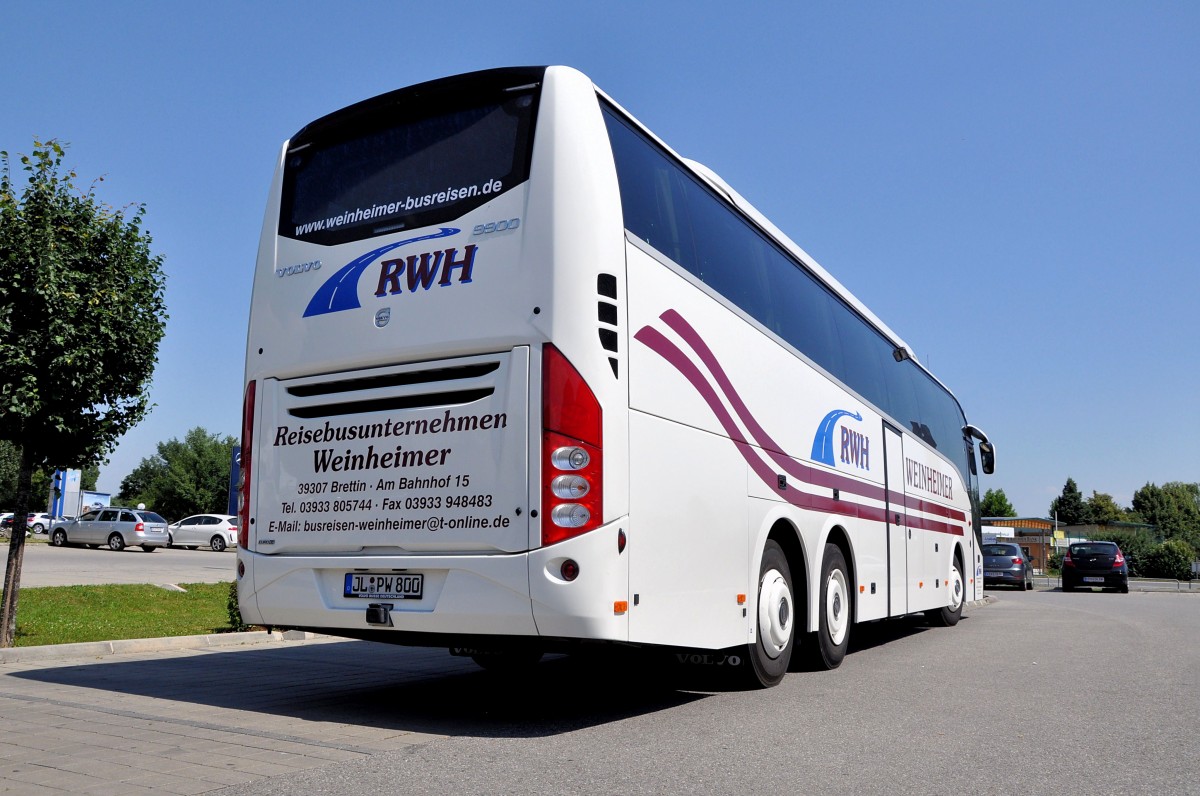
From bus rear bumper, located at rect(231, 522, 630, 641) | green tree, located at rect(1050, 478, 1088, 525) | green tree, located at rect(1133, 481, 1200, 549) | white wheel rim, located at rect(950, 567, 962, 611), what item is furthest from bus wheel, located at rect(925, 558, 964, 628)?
green tree, located at rect(1050, 478, 1088, 525)

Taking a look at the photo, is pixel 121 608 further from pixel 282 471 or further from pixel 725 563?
pixel 725 563

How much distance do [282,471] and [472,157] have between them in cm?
251

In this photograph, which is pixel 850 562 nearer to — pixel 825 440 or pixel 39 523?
pixel 825 440

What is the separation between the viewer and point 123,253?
10703 millimetres

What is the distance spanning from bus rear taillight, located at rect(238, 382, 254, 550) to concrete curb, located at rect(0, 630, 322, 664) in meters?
1.62

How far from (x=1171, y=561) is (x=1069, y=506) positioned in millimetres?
101839

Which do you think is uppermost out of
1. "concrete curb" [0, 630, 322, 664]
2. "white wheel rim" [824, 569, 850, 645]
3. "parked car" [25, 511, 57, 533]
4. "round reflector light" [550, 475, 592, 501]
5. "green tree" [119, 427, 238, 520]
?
"green tree" [119, 427, 238, 520]

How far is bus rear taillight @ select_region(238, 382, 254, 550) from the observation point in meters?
7.16

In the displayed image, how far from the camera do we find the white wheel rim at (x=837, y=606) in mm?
9461

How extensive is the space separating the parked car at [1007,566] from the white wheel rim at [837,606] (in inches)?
997

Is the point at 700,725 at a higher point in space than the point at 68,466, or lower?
lower

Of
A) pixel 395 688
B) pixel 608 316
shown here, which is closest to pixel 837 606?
pixel 395 688

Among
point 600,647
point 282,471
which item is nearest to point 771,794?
point 600,647

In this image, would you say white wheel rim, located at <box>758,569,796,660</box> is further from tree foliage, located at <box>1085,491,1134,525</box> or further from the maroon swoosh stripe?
tree foliage, located at <box>1085,491,1134,525</box>
